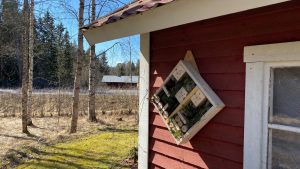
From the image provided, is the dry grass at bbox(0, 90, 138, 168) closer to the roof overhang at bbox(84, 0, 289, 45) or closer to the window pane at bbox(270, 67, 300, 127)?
the roof overhang at bbox(84, 0, 289, 45)

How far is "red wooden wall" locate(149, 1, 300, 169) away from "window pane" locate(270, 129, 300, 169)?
248 mm

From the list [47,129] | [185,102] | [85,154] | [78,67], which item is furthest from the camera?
[47,129]

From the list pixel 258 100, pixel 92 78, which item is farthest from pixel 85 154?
pixel 92 78

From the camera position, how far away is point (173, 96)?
9.72 feet

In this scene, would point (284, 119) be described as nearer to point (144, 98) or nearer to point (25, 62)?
point (144, 98)

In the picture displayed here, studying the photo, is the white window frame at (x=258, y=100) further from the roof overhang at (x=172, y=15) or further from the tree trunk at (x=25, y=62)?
the tree trunk at (x=25, y=62)

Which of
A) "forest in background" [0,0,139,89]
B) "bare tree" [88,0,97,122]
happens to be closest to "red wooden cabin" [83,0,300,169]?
"bare tree" [88,0,97,122]

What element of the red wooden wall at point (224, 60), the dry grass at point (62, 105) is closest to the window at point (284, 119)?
the red wooden wall at point (224, 60)

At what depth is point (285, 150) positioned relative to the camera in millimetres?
2158

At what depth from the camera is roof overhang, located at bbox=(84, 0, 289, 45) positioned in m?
1.77

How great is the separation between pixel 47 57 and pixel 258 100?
1319 inches

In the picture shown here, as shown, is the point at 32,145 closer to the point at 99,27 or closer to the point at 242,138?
the point at 99,27

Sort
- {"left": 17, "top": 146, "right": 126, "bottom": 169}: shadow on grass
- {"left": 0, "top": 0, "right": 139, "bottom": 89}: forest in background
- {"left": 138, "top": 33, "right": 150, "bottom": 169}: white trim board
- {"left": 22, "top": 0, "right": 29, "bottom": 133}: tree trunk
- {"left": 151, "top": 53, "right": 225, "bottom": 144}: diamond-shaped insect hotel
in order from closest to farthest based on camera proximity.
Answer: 1. {"left": 151, "top": 53, "right": 225, "bottom": 144}: diamond-shaped insect hotel
2. {"left": 138, "top": 33, "right": 150, "bottom": 169}: white trim board
3. {"left": 17, "top": 146, "right": 126, "bottom": 169}: shadow on grass
4. {"left": 22, "top": 0, "right": 29, "bottom": 133}: tree trunk
5. {"left": 0, "top": 0, "right": 139, "bottom": 89}: forest in background

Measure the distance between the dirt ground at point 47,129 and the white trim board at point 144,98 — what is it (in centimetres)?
463
